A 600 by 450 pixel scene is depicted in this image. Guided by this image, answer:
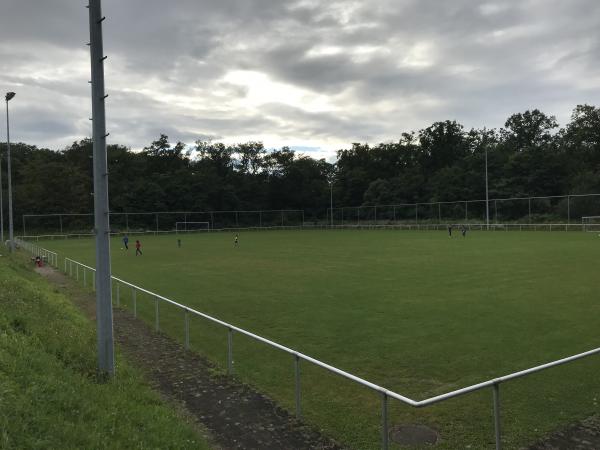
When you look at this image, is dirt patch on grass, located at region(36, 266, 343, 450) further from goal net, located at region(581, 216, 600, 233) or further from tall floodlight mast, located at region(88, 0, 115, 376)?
goal net, located at region(581, 216, 600, 233)

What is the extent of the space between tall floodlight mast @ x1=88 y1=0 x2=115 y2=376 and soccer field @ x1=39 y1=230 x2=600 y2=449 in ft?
8.10

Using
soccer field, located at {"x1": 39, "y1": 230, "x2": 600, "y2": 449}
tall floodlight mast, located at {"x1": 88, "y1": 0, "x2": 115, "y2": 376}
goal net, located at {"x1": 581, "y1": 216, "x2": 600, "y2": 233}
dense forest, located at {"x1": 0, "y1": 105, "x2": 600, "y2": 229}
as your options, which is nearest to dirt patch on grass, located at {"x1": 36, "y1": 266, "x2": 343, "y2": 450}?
soccer field, located at {"x1": 39, "y1": 230, "x2": 600, "y2": 449}

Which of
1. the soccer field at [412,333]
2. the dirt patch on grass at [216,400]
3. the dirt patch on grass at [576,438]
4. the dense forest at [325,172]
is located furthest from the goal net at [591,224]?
the dirt patch on grass at [216,400]

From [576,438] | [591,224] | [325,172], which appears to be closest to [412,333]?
[576,438]

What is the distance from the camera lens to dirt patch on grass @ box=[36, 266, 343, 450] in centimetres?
600

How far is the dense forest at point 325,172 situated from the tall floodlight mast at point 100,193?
229ft

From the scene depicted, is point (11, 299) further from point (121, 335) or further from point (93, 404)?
point (93, 404)

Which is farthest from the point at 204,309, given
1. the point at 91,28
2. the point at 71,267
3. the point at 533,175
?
the point at 533,175

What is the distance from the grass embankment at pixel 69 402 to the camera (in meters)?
4.88

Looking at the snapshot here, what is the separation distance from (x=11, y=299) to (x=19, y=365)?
4.87 meters

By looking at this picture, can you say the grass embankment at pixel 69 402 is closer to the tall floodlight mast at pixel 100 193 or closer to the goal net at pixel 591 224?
the tall floodlight mast at pixel 100 193

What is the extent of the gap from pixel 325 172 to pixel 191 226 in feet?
134

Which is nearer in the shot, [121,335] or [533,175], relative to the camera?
[121,335]

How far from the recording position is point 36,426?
488cm
